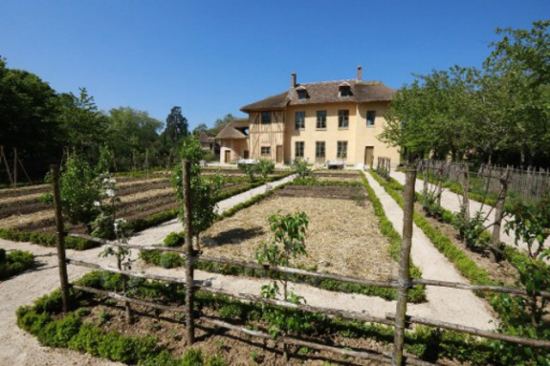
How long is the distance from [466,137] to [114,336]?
22242 millimetres

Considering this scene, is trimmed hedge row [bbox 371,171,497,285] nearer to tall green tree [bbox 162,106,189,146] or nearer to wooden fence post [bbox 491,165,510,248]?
wooden fence post [bbox 491,165,510,248]

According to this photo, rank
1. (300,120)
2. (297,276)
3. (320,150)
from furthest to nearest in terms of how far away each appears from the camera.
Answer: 1. (300,120)
2. (320,150)
3. (297,276)

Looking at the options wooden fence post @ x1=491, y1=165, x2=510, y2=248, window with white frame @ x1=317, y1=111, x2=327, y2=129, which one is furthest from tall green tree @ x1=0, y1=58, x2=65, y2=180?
window with white frame @ x1=317, y1=111, x2=327, y2=129

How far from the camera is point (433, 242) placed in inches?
271

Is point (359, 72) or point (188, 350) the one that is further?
point (359, 72)

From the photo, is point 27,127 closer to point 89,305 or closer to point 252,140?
point 252,140

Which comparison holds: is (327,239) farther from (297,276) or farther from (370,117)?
(370,117)

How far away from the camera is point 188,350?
3.07 meters

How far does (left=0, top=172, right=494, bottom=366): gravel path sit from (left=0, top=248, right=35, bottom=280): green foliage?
194mm

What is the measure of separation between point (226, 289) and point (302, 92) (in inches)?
1197

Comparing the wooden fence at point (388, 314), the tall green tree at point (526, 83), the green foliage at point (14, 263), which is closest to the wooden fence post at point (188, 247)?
the wooden fence at point (388, 314)

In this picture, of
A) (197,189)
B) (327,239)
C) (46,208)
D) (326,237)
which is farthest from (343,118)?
(46,208)

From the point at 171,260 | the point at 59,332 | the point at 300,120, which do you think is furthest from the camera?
the point at 300,120

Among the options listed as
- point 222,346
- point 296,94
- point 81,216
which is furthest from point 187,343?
point 296,94
